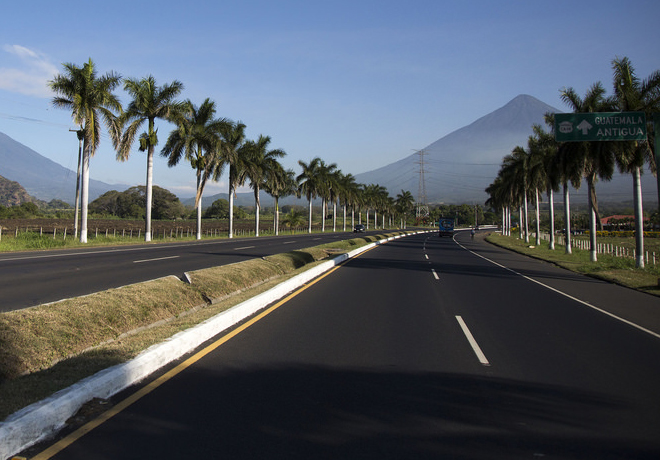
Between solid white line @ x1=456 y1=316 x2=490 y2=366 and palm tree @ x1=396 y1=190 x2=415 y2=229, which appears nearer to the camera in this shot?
solid white line @ x1=456 y1=316 x2=490 y2=366

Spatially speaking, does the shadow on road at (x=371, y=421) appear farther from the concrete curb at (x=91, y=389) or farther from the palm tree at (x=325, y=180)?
the palm tree at (x=325, y=180)

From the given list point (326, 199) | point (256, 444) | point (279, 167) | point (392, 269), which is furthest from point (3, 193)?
point (256, 444)

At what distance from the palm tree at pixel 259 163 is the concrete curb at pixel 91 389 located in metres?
49.2

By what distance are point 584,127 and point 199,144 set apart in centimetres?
3422

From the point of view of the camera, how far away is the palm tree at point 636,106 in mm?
22484

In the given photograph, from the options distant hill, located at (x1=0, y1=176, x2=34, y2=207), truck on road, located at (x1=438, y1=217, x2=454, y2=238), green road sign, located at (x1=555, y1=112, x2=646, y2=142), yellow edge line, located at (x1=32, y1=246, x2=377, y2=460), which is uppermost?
distant hill, located at (x1=0, y1=176, x2=34, y2=207)

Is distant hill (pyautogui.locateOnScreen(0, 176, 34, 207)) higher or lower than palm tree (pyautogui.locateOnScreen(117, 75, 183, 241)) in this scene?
higher

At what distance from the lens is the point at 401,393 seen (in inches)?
206

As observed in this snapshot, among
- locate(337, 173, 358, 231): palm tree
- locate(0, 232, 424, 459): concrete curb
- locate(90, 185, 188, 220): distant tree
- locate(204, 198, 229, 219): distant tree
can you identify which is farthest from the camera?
locate(204, 198, 229, 219): distant tree

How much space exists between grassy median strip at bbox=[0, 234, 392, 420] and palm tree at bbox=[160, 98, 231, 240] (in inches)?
1416

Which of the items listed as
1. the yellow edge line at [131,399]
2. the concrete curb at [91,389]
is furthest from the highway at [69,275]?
the yellow edge line at [131,399]

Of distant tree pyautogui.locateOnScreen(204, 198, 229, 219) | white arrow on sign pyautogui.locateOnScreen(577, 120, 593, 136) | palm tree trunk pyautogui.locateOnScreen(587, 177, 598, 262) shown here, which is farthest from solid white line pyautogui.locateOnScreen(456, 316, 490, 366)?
distant tree pyautogui.locateOnScreen(204, 198, 229, 219)

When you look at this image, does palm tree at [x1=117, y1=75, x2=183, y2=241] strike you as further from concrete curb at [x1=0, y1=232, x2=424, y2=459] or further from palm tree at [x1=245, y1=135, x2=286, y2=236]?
concrete curb at [x1=0, y1=232, x2=424, y2=459]

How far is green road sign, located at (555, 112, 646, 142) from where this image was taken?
62.4 feet
